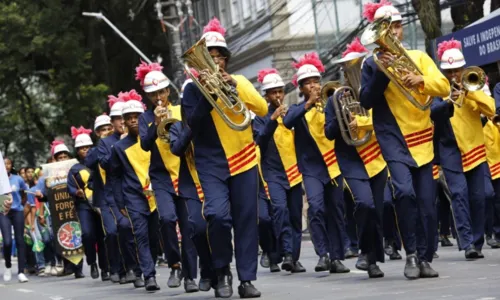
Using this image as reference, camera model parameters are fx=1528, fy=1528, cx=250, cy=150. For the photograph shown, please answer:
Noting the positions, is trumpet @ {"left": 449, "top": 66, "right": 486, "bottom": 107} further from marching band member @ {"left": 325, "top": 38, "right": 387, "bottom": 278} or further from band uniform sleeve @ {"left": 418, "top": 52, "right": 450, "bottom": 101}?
band uniform sleeve @ {"left": 418, "top": 52, "right": 450, "bottom": 101}

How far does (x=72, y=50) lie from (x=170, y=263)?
1202 inches

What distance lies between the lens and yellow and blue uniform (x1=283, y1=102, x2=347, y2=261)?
15469 mm

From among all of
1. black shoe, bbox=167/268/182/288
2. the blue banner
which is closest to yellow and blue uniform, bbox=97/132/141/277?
black shoe, bbox=167/268/182/288

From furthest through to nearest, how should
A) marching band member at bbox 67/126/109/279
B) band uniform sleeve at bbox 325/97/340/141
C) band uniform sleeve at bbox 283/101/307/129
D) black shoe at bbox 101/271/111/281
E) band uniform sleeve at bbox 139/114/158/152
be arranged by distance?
marching band member at bbox 67/126/109/279 → black shoe at bbox 101/271/111/281 → band uniform sleeve at bbox 283/101/307/129 → band uniform sleeve at bbox 325/97/340/141 → band uniform sleeve at bbox 139/114/158/152

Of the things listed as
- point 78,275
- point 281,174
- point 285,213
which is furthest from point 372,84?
point 78,275

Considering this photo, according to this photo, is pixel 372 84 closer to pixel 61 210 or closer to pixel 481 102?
pixel 481 102

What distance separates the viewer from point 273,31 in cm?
4591

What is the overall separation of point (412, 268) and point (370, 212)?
126 cm

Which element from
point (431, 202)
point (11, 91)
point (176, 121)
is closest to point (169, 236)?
point (176, 121)

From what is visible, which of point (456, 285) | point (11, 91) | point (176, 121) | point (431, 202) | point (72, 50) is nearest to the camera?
point (456, 285)

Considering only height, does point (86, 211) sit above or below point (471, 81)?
below

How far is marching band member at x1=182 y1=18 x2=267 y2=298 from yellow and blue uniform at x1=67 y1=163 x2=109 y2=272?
22.6 ft

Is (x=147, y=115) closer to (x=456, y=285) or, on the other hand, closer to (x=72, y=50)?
(x=456, y=285)

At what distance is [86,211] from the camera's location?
1922 centimetres
